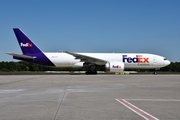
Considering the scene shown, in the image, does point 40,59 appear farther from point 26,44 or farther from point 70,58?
point 70,58

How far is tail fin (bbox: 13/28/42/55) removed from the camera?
107 ft

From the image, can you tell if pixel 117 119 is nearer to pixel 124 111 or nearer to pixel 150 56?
pixel 124 111

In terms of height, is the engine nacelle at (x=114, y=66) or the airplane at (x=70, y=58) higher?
the airplane at (x=70, y=58)

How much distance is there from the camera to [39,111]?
612cm

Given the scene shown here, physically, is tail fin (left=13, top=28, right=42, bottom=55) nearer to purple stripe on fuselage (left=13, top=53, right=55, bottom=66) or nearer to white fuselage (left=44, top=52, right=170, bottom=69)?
purple stripe on fuselage (left=13, top=53, right=55, bottom=66)

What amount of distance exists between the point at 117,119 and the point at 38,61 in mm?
27947

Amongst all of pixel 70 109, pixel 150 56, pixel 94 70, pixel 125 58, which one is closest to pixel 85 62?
pixel 94 70

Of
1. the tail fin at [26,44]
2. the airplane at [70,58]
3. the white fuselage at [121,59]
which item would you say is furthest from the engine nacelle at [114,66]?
the tail fin at [26,44]

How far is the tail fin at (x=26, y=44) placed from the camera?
107 feet

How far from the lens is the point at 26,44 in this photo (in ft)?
107

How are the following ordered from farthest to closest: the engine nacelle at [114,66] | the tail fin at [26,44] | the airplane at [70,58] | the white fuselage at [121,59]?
1. the tail fin at [26,44]
2. the white fuselage at [121,59]
3. the airplane at [70,58]
4. the engine nacelle at [114,66]

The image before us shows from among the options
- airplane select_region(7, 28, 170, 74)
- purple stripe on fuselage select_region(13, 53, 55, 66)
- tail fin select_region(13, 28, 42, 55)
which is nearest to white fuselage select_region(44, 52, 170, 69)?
airplane select_region(7, 28, 170, 74)

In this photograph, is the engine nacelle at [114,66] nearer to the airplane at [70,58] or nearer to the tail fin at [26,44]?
the airplane at [70,58]

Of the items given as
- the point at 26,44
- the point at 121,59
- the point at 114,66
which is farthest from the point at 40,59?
the point at 121,59
